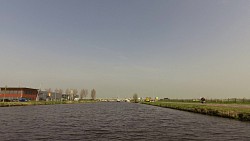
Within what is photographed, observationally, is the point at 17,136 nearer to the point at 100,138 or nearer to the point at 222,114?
the point at 100,138

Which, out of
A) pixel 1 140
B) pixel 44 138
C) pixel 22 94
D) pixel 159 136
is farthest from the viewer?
pixel 22 94

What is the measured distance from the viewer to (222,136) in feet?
98.6

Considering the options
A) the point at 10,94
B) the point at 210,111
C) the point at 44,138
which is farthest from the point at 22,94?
the point at 44,138

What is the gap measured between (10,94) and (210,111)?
159 meters

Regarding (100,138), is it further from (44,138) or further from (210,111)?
(210,111)

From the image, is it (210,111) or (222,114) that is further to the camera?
(210,111)

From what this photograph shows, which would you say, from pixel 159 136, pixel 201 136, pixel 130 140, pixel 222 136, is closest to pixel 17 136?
pixel 130 140

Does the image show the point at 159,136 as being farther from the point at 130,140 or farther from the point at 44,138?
the point at 44,138

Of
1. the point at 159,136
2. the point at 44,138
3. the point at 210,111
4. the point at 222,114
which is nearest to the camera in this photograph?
the point at 44,138

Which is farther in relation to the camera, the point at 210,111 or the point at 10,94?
the point at 10,94

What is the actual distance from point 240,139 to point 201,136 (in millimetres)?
4453

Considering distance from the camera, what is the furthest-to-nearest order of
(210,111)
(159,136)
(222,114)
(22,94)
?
1. (22,94)
2. (210,111)
3. (222,114)
4. (159,136)

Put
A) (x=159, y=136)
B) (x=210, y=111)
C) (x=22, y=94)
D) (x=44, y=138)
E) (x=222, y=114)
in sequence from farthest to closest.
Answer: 1. (x=22, y=94)
2. (x=210, y=111)
3. (x=222, y=114)
4. (x=159, y=136)
5. (x=44, y=138)

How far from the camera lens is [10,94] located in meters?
180
